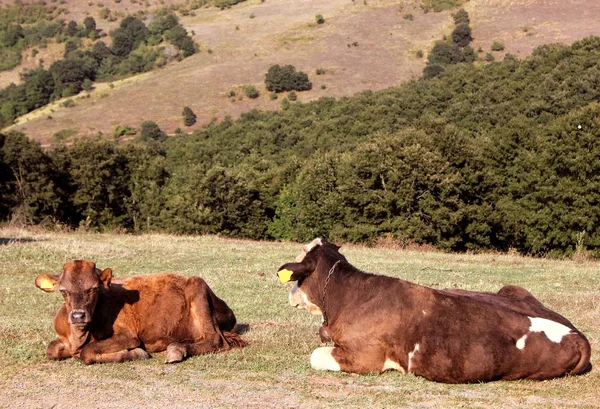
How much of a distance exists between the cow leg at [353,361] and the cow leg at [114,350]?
2474 mm

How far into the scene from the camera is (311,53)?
460 ft

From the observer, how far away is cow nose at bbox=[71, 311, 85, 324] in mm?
8742

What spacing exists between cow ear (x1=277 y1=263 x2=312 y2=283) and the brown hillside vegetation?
10350 centimetres

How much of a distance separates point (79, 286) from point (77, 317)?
0.43m

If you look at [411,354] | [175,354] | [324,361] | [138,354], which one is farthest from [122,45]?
[411,354]

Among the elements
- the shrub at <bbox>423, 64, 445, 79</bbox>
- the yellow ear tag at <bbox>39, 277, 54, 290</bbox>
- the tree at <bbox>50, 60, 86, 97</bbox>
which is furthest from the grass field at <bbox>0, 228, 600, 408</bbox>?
the tree at <bbox>50, 60, 86, 97</bbox>

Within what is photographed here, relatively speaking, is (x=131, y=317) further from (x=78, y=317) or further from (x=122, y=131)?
(x=122, y=131)

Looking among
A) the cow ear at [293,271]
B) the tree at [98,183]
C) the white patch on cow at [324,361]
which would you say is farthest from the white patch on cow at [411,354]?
the tree at [98,183]

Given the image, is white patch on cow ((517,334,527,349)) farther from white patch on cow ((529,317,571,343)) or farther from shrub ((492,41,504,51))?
shrub ((492,41,504,51))

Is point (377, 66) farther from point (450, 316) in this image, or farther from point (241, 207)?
point (450, 316)

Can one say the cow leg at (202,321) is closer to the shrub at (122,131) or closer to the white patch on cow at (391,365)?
the white patch on cow at (391,365)

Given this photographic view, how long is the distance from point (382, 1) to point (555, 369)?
16534 cm

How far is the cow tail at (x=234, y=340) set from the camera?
1032cm

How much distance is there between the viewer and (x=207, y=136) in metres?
99.2
